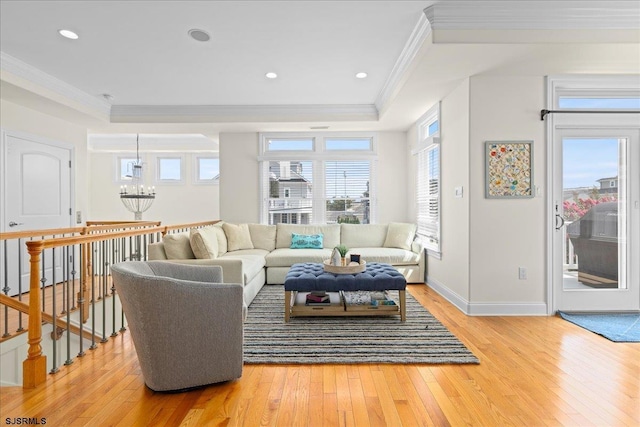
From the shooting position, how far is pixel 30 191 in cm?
469

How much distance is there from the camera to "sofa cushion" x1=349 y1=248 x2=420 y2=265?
15.5ft

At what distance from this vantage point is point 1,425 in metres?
1.72

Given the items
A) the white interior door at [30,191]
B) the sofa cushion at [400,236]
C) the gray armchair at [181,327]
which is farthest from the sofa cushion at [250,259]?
the white interior door at [30,191]

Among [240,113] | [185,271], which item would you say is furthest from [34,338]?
[240,113]

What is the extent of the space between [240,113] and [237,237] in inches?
77.1

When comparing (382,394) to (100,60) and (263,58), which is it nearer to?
(263,58)

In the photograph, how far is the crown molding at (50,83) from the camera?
3.59 meters

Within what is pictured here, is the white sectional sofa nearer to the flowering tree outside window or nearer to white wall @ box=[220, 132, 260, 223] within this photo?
white wall @ box=[220, 132, 260, 223]

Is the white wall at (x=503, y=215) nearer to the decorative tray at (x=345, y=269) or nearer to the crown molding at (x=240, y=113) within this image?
the decorative tray at (x=345, y=269)

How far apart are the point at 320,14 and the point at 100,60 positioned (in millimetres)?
2536

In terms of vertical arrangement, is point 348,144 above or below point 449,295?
above

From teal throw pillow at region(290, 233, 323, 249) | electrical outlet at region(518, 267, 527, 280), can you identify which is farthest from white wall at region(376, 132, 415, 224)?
electrical outlet at region(518, 267, 527, 280)

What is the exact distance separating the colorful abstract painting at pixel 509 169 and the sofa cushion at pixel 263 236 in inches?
131

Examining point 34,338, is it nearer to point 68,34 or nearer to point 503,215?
point 68,34
